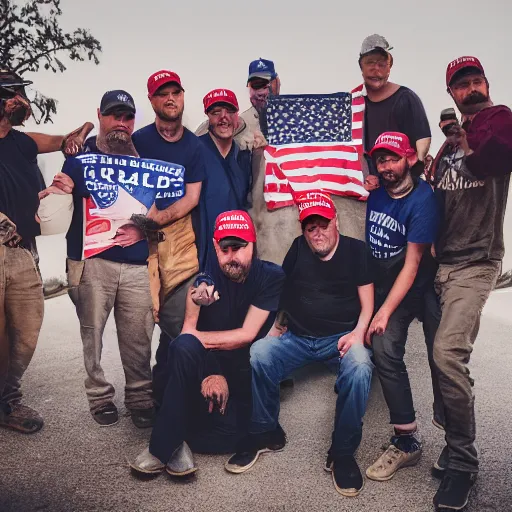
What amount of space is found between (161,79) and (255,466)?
2675 millimetres

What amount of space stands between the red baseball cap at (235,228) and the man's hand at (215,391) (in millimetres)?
870

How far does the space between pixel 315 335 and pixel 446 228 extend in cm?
105

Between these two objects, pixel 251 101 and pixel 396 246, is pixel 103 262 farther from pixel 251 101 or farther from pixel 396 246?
pixel 396 246

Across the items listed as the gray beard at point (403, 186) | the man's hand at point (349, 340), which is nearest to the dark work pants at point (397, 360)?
the man's hand at point (349, 340)

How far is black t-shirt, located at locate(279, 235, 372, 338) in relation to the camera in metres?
3.64

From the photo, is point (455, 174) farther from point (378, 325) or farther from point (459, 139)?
point (378, 325)

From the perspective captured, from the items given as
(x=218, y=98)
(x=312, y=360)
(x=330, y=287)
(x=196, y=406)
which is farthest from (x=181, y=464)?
(x=218, y=98)

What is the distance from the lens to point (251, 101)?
450 centimetres

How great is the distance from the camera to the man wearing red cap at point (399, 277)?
10.9 feet

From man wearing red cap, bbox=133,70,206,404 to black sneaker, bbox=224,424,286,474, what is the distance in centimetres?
90

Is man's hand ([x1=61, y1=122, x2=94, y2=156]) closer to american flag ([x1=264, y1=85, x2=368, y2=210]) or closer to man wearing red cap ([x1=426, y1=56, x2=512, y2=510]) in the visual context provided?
american flag ([x1=264, y1=85, x2=368, y2=210])

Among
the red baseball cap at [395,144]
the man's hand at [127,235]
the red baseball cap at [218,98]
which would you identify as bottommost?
the man's hand at [127,235]

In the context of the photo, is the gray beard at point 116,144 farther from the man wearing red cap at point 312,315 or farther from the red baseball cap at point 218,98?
the man wearing red cap at point 312,315

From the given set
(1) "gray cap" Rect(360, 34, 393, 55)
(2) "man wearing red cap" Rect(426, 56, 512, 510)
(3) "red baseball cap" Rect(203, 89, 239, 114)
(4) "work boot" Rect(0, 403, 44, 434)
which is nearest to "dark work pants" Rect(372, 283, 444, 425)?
(2) "man wearing red cap" Rect(426, 56, 512, 510)
